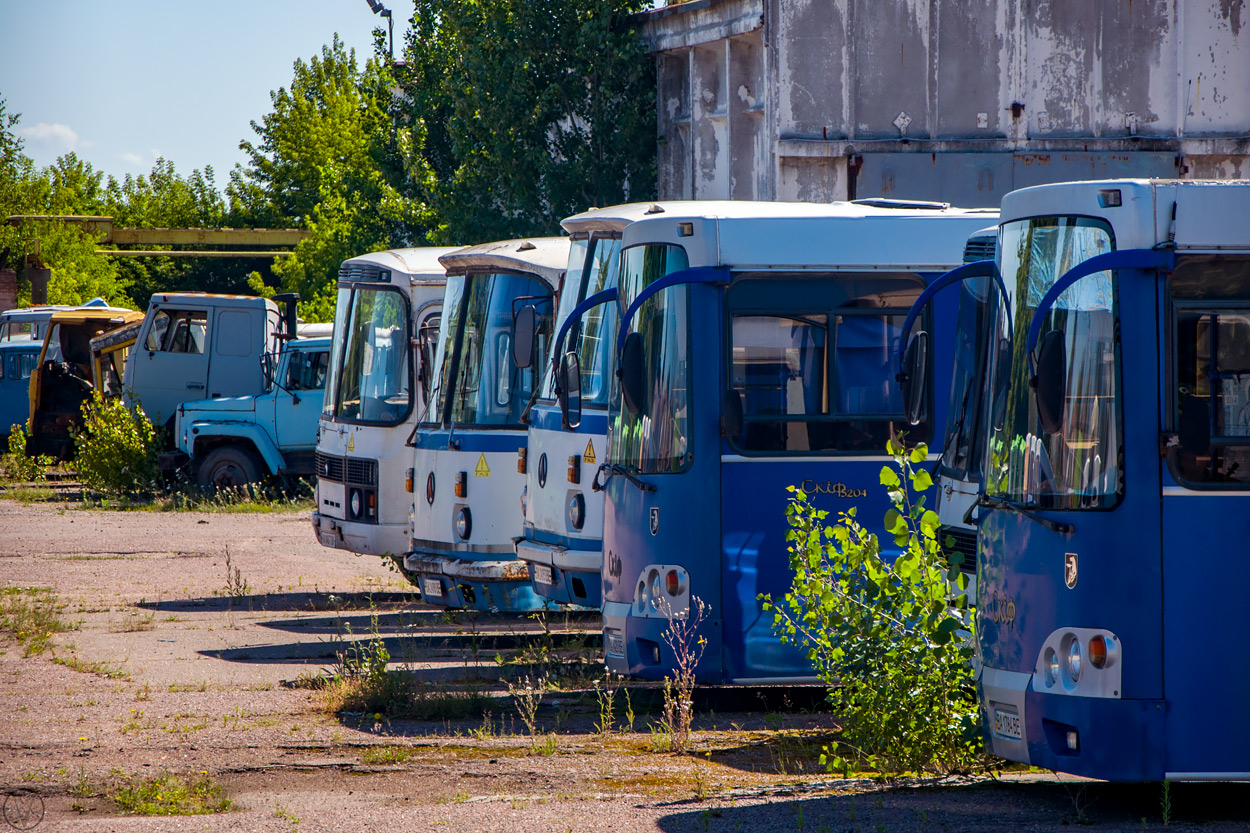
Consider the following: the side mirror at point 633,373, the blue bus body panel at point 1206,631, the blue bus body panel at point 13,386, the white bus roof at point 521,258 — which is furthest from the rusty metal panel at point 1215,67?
the blue bus body panel at point 13,386

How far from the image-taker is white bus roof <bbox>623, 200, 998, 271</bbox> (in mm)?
9234

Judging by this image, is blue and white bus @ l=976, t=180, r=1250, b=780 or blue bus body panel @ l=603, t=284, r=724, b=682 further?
blue bus body panel @ l=603, t=284, r=724, b=682

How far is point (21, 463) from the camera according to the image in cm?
2959

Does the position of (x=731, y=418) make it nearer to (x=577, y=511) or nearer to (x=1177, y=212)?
(x=577, y=511)

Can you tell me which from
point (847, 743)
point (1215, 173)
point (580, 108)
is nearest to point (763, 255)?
point (847, 743)

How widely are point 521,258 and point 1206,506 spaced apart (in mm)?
7240

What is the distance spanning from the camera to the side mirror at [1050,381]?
6320 millimetres

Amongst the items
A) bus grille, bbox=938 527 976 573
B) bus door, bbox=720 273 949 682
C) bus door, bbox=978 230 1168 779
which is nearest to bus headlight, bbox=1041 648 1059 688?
bus door, bbox=978 230 1168 779

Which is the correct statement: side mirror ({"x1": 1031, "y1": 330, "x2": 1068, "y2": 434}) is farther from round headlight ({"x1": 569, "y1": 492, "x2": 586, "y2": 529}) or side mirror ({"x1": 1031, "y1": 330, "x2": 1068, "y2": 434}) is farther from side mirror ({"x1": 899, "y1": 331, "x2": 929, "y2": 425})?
round headlight ({"x1": 569, "y1": 492, "x2": 586, "y2": 529})

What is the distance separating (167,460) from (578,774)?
17.8 meters

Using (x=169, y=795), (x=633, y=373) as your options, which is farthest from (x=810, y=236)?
(x=169, y=795)

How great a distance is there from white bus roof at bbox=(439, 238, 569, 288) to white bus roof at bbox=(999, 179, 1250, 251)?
6.39m

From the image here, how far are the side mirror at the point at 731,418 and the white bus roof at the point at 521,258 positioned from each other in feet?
11.6

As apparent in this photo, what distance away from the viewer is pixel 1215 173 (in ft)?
65.7
